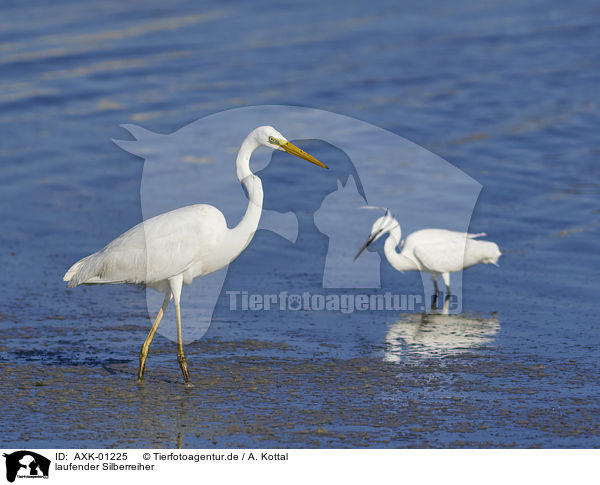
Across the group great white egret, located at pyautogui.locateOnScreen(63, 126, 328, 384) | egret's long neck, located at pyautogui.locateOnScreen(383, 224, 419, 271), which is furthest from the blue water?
great white egret, located at pyautogui.locateOnScreen(63, 126, 328, 384)

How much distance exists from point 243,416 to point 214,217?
171 centimetres

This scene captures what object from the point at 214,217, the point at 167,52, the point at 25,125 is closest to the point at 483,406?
the point at 214,217

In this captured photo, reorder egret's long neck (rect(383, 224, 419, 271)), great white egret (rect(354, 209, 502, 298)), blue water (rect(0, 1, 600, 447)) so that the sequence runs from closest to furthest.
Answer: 1. blue water (rect(0, 1, 600, 447))
2. great white egret (rect(354, 209, 502, 298))
3. egret's long neck (rect(383, 224, 419, 271))

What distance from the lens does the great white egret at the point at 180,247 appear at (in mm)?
7715

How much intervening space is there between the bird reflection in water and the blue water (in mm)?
40

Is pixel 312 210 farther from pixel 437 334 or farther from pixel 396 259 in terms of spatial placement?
pixel 437 334

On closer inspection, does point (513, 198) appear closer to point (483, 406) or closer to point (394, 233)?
point (394, 233)

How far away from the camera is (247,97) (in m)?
18.5

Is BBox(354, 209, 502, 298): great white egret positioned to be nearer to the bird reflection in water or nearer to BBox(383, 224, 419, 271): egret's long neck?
BBox(383, 224, 419, 271): egret's long neck

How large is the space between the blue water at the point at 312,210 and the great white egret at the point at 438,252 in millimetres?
337
